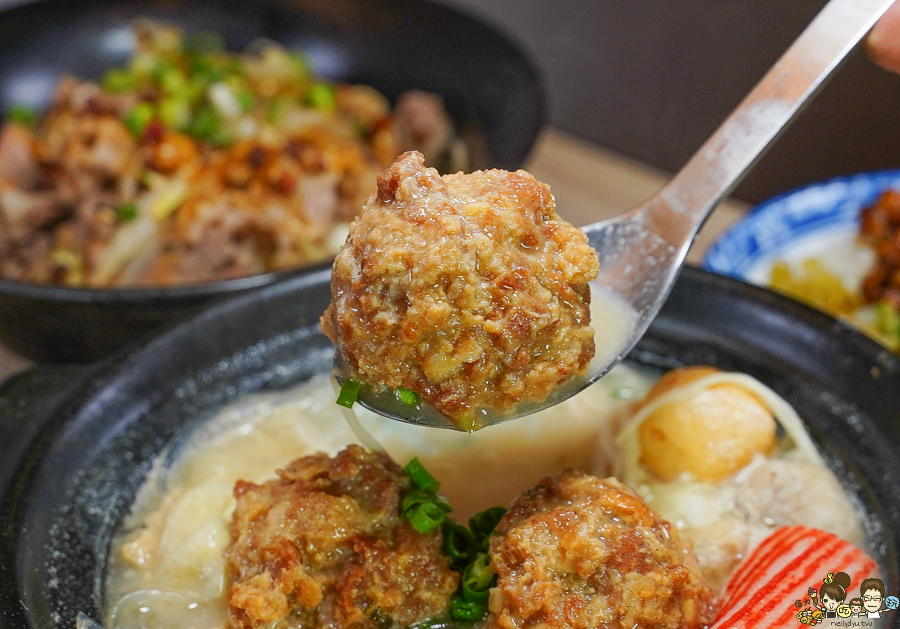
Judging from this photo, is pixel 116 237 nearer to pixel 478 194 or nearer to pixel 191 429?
pixel 191 429

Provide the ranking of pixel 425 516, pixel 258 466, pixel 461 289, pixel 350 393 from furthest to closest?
pixel 258 466, pixel 425 516, pixel 350 393, pixel 461 289

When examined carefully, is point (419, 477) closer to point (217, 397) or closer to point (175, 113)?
point (217, 397)

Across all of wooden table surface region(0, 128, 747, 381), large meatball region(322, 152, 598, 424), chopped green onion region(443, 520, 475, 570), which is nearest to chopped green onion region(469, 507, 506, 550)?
chopped green onion region(443, 520, 475, 570)

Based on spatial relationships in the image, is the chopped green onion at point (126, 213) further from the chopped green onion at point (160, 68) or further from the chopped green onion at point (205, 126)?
the chopped green onion at point (160, 68)

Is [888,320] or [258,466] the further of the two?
[888,320]

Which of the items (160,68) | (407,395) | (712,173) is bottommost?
(160,68)

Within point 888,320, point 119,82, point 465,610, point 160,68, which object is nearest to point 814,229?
point 888,320

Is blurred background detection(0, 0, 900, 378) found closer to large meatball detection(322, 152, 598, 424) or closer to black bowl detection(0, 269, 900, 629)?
black bowl detection(0, 269, 900, 629)
